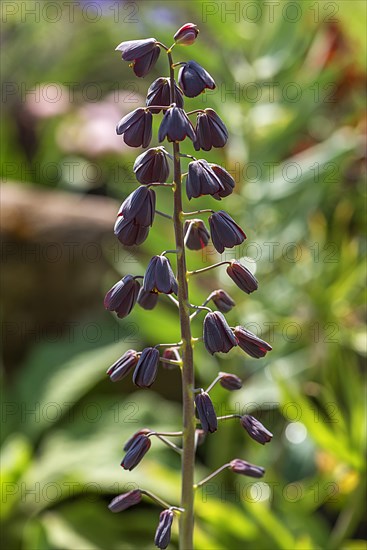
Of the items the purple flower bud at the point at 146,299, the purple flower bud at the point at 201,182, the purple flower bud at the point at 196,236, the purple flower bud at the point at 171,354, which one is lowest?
the purple flower bud at the point at 171,354

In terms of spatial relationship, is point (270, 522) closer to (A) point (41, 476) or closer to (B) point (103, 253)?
(A) point (41, 476)

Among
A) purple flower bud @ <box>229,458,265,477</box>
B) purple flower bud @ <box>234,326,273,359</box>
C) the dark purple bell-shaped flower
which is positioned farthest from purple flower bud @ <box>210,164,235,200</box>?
purple flower bud @ <box>229,458,265,477</box>

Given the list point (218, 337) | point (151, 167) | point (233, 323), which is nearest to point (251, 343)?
point (218, 337)

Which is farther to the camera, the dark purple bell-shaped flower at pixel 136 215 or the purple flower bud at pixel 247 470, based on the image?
the purple flower bud at pixel 247 470

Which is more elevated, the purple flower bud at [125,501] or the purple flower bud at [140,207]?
the purple flower bud at [140,207]

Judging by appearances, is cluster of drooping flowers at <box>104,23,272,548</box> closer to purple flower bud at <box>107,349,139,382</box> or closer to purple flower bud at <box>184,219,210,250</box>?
purple flower bud at <box>107,349,139,382</box>

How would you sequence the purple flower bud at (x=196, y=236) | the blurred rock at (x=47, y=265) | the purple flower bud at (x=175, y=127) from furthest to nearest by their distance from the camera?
the blurred rock at (x=47, y=265)
the purple flower bud at (x=196, y=236)
the purple flower bud at (x=175, y=127)

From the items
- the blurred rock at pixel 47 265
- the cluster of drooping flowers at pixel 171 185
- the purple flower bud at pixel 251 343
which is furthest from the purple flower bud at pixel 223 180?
the blurred rock at pixel 47 265

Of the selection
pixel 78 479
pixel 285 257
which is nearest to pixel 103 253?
pixel 285 257

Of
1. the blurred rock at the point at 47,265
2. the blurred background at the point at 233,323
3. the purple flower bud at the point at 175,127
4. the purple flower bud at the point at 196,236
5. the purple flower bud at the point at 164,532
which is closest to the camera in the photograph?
the purple flower bud at the point at 175,127

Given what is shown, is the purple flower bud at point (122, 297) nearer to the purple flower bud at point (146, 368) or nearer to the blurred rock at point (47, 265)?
the purple flower bud at point (146, 368)
